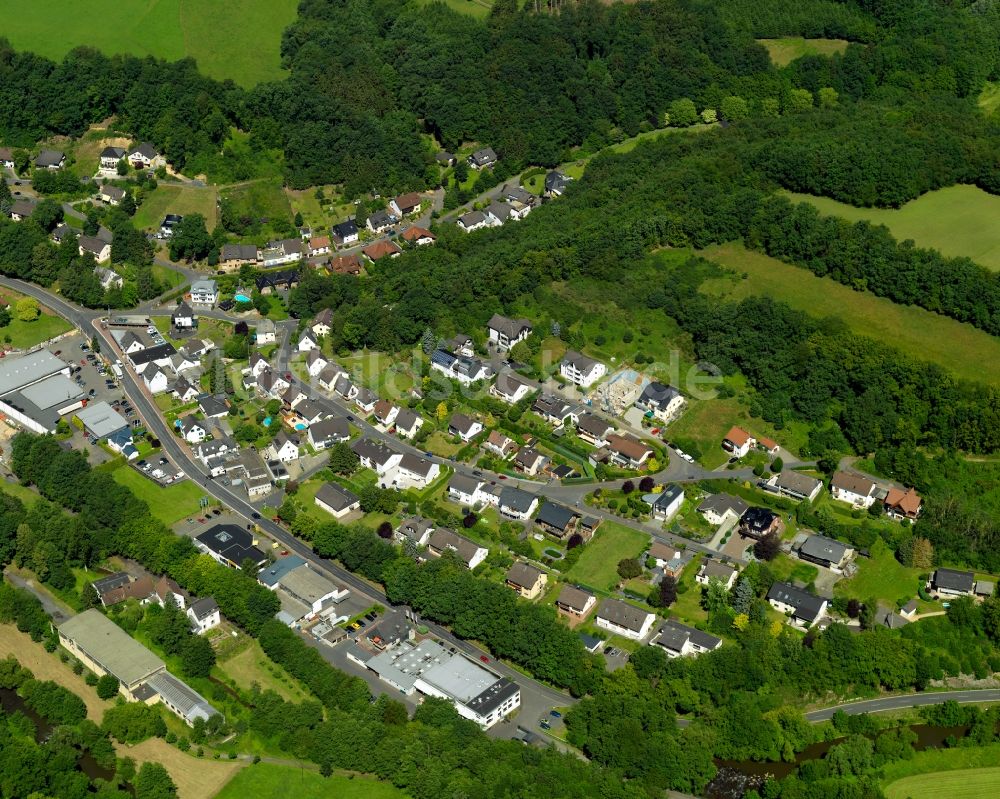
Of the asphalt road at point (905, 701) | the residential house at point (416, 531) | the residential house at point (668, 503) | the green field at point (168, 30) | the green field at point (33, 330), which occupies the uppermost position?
the green field at point (168, 30)

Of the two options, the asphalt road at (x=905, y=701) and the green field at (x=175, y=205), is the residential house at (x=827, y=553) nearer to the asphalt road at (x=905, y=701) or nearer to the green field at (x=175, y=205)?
the asphalt road at (x=905, y=701)

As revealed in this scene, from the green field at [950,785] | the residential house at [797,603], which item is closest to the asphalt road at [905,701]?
the green field at [950,785]

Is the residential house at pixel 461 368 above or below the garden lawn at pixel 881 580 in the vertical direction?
above

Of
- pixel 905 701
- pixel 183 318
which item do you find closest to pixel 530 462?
pixel 905 701

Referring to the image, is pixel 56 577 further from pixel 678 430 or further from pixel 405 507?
pixel 678 430

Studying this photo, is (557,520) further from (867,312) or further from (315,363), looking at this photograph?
(867,312)

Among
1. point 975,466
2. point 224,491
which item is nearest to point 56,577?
point 224,491
